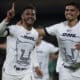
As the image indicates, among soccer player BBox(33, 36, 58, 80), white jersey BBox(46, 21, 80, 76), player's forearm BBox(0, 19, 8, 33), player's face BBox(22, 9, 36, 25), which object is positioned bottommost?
soccer player BBox(33, 36, 58, 80)

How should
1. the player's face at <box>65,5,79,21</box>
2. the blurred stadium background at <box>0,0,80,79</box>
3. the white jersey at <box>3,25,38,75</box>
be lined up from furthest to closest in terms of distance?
the blurred stadium background at <box>0,0,80,79</box>
the player's face at <box>65,5,79,21</box>
the white jersey at <box>3,25,38,75</box>

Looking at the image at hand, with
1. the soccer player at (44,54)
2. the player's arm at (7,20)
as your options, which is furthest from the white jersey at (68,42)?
the soccer player at (44,54)

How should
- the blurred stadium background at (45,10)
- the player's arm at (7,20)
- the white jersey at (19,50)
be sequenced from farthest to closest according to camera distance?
the blurred stadium background at (45,10) < the white jersey at (19,50) < the player's arm at (7,20)

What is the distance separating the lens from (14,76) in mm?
12789

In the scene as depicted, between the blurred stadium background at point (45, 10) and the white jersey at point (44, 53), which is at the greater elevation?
the blurred stadium background at point (45, 10)

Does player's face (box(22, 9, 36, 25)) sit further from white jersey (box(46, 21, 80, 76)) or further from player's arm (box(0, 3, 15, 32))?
white jersey (box(46, 21, 80, 76))

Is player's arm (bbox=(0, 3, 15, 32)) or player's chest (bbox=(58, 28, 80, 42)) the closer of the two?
player's arm (bbox=(0, 3, 15, 32))

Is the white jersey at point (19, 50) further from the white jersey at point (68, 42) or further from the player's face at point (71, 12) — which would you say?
the player's face at point (71, 12)

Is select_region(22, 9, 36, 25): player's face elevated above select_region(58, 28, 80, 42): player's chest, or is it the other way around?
select_region(22, 9, 36, 25): player's face

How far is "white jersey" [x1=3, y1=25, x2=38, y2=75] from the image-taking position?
501 inches

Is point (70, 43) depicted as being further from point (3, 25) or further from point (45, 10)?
point (45, 10)

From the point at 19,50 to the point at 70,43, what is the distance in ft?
3.07

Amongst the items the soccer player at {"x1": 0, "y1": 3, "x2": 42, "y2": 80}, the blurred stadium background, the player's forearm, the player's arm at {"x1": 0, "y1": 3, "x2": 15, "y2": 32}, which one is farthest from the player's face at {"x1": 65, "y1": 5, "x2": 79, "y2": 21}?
the blurred stadium background

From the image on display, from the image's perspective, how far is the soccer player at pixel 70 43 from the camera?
12.9 m
